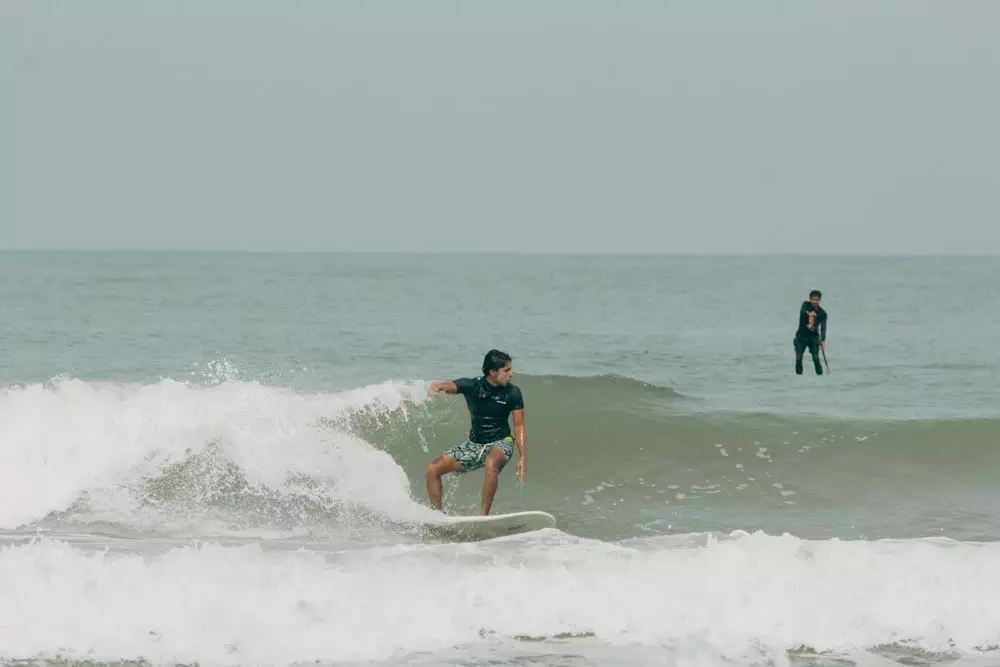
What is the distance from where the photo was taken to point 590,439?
53.5 ft

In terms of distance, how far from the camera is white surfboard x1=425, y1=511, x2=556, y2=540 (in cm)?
1059

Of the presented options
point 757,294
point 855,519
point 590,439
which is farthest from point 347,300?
point 855,519

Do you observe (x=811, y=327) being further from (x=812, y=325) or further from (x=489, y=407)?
(x=489, y=407)

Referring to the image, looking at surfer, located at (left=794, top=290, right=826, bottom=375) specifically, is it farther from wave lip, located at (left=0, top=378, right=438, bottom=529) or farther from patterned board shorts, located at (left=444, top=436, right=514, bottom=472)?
patterned board shorts, located at (left=444, top=436, right=514, bottom=472)

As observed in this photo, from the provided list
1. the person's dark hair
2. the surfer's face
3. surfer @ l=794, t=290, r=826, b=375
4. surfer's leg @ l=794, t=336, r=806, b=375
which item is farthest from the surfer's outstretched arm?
surfer's leg @ l=794, t=336, r=806, b=375

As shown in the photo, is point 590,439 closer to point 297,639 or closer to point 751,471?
point 751,471

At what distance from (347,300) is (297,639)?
55781 millimetres

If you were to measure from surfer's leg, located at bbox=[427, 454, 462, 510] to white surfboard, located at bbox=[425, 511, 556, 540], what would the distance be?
23 cm

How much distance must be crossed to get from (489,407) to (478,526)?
116 cm

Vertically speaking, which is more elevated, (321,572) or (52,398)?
(52,398)

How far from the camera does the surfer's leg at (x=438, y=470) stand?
1088cm

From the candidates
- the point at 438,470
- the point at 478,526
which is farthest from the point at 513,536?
the point at 438,470

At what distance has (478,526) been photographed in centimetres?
1062

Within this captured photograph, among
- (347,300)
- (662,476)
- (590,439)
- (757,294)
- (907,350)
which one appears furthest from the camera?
(757,294)
